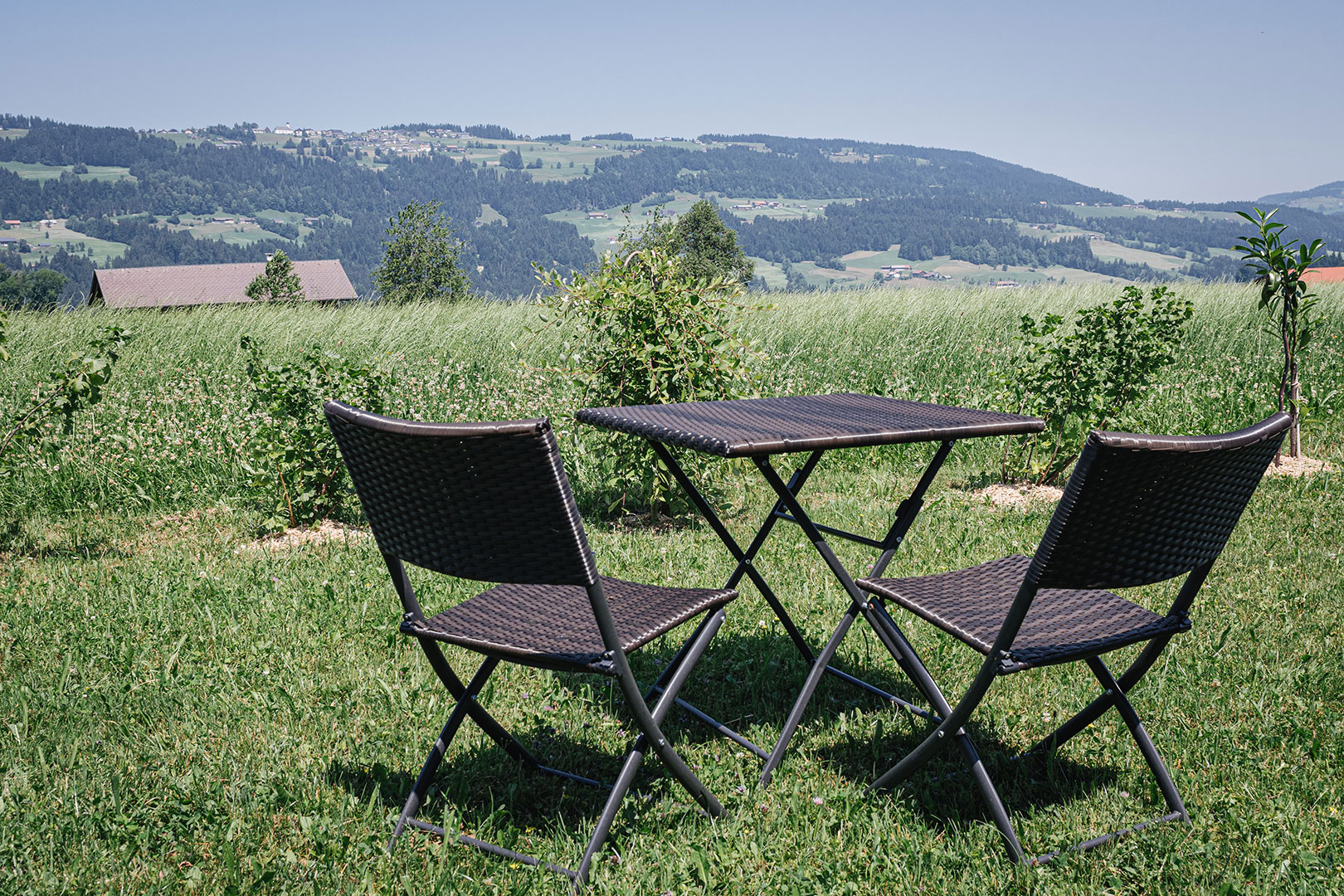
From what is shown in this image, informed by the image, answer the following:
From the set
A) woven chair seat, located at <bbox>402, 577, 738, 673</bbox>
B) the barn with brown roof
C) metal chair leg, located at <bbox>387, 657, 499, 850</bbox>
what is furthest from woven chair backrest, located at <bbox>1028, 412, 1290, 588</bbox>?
the barn with brown roof

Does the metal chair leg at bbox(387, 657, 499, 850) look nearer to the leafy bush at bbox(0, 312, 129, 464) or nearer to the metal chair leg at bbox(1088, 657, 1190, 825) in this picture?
the metal chair leg at bbox(1088, 657, 1190, 825)

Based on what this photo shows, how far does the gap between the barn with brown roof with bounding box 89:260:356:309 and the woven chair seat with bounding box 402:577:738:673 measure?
6828 centimetres

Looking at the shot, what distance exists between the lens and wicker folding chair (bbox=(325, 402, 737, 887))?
1.63m

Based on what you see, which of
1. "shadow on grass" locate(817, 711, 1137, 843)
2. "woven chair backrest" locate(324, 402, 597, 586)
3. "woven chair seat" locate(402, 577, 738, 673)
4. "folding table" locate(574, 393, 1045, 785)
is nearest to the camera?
"woven chair backrest" locate(324, 402, 597, 586)

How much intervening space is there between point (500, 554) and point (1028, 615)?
1.42 meters

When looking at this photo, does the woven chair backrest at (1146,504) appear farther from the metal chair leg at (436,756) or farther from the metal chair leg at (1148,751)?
the metal chair leg at (436,756)

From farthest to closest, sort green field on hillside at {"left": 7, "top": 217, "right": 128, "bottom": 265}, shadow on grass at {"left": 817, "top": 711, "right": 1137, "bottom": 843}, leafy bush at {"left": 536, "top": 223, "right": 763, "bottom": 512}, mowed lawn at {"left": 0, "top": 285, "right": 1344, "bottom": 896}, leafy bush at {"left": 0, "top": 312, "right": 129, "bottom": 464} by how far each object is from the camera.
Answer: green field on hillside at {"left": 7, "top": 217, "right": 128, "bottom": 265}, leafy bush at {"left": 536, "top": 223, "right": 763, "bottom": 512}, leafy bush at {"left": 0, "top": 312, "right": 129, "bottom": 464}, shadow on grass at {"left": 817, "top": 711, "right": 1137, "bottom": 843}, mowed lawn at {"left": 0, "top": 285, "right": 1344, "bottom": 896}

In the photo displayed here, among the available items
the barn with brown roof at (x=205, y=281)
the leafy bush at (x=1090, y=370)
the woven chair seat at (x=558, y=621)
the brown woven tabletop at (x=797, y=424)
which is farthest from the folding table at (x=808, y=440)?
the barn with brown roof at (x=205, y=281)

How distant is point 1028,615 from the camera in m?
2.29

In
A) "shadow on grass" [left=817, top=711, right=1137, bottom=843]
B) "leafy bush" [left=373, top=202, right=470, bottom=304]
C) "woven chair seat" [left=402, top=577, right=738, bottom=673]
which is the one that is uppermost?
"leafy bush" [left=373, top=202, right=470, bottom=304]

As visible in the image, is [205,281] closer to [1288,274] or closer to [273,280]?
[273,280]

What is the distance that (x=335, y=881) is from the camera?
1.95 meters

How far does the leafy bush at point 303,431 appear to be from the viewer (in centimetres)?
477

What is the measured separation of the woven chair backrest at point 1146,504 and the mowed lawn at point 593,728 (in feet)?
2.43
